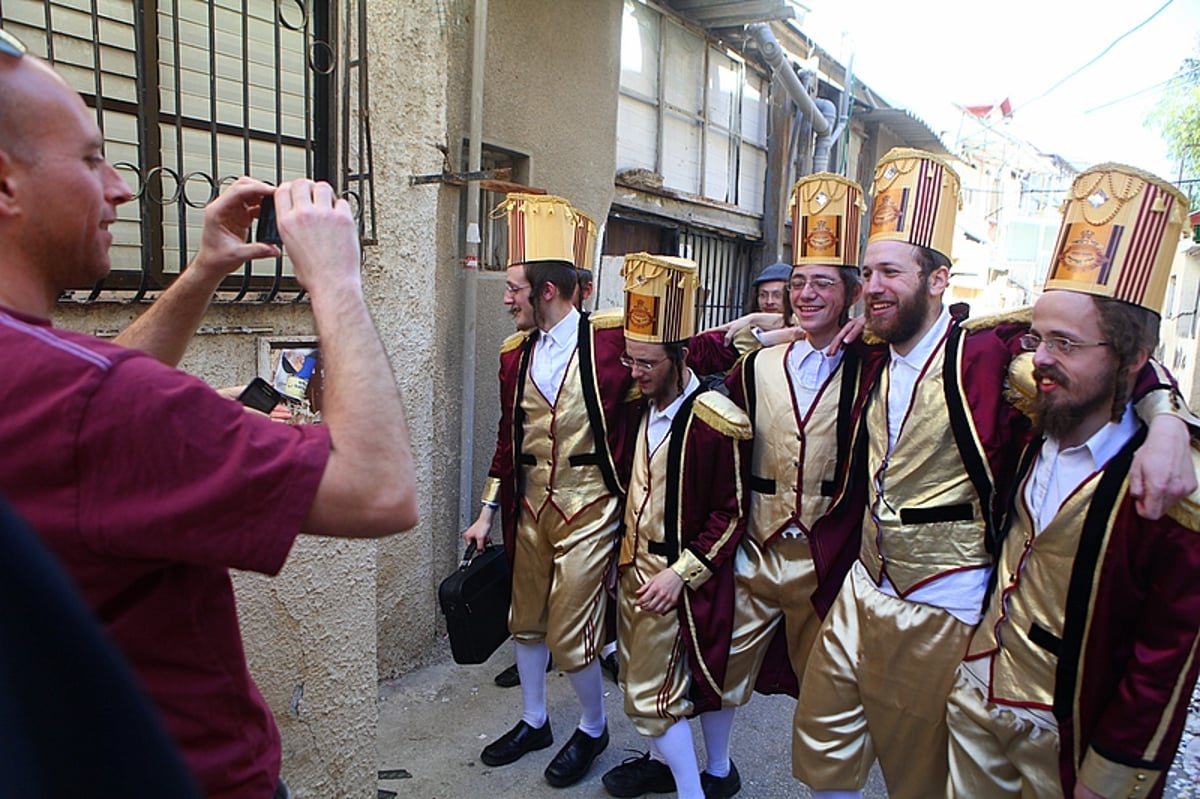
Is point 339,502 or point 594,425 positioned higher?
point 339,502

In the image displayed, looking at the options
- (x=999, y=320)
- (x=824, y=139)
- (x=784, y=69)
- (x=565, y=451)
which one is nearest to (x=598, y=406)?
(x=565, y=451)

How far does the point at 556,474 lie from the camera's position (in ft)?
11.6

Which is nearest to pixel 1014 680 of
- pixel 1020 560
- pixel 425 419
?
pixel 1020 560

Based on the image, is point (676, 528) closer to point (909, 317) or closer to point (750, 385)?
point (750, 385)

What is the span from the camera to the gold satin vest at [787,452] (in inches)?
116

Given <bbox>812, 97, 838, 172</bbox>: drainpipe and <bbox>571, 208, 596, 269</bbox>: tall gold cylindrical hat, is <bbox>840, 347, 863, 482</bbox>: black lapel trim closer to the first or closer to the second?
<bbox>571, 208, 596, 269</bbox>: tall gold cylindrical hat

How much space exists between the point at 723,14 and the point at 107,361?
24.5 ft

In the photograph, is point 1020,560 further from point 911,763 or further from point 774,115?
point 774,115

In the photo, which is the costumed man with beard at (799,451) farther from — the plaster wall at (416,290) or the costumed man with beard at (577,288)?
the plaster wall at (416,290)

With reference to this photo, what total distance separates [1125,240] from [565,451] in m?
2.15

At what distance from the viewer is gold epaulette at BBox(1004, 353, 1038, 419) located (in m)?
2.32

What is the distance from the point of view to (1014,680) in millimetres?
2148

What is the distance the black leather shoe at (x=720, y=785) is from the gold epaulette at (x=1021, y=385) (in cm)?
190

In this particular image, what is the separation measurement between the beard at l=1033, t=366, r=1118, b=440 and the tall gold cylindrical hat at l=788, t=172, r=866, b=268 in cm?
114
